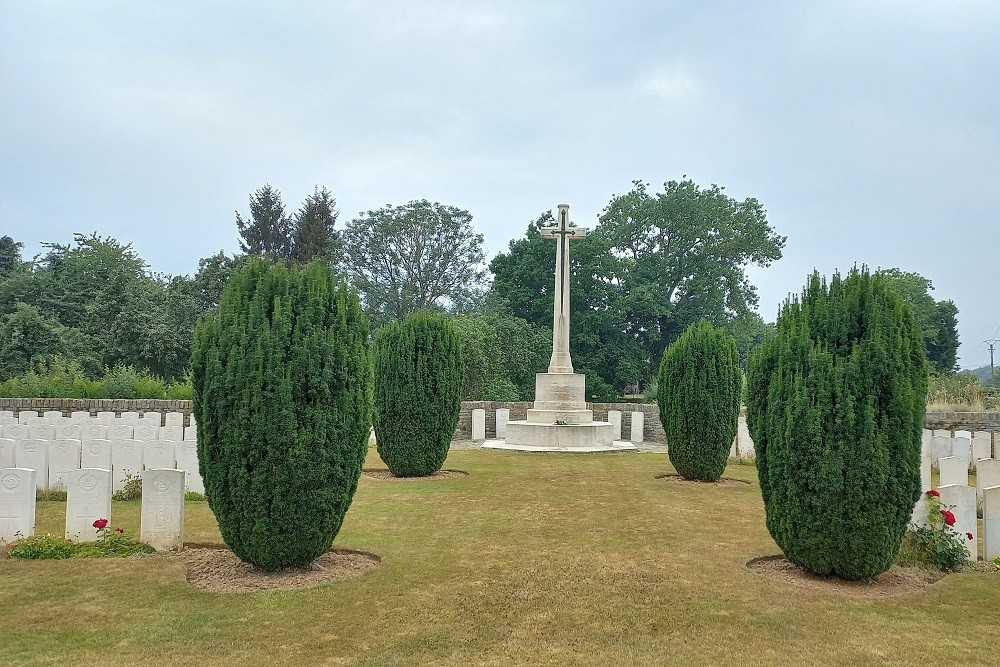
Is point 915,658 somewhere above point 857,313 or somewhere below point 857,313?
below

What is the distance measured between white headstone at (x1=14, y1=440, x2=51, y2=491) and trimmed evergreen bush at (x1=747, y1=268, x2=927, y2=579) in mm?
9541

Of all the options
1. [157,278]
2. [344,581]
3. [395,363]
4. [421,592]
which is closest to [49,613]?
[344,581]

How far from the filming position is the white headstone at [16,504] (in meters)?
6.80

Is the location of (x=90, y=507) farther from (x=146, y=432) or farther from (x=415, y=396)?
(x=415, y=396)

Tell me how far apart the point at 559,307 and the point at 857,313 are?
1484 cm

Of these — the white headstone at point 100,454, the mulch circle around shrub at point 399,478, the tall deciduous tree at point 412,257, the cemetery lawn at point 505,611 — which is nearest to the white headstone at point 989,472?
the cemetery lawn at point 505,611

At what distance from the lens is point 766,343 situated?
21.2 ft

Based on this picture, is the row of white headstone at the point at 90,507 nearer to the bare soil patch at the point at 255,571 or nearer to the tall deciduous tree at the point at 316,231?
the bare soil patch at the point at 255,571

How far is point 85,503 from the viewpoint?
22.5ft

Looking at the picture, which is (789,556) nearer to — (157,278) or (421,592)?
(421,592)

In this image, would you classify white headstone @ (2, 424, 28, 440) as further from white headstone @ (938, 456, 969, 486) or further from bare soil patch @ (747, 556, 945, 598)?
white headstone @ (938, 456, 969, 486)

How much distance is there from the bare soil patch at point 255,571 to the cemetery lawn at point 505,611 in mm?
161

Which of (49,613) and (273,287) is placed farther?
(273,287)

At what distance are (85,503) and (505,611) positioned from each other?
14.9 feet
